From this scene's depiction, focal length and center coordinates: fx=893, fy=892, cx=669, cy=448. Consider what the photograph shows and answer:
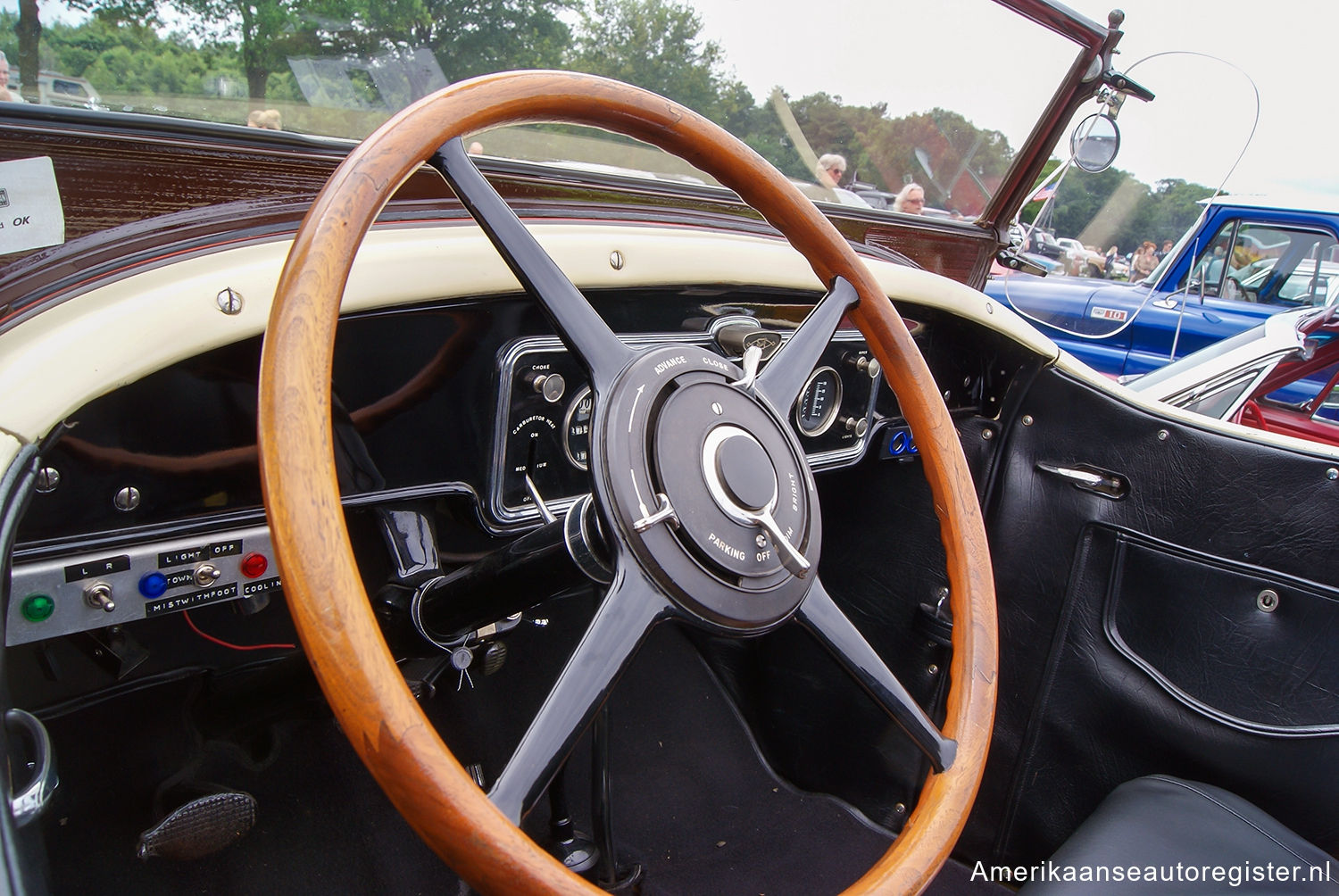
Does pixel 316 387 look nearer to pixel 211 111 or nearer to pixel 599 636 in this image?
pixel 599 636

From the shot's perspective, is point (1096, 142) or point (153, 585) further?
point (1096, 142)

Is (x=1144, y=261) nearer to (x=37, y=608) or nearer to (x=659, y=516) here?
(x=659, y=516)

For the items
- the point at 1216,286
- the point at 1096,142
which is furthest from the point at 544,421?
the point at 1216,286

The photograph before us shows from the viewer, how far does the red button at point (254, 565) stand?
1.05m

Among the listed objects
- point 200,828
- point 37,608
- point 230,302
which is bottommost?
point 200,828

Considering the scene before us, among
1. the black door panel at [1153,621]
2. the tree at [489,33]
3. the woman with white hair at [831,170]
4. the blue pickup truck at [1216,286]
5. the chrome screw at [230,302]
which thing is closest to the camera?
the chrome screw at [230,302]

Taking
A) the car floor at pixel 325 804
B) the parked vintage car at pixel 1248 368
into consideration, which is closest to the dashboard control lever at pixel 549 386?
the car floor at pixel 325 804

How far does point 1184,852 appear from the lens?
1.19 meters

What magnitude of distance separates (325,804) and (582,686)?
3.94 ft

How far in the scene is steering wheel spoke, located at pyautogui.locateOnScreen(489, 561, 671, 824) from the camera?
67cm

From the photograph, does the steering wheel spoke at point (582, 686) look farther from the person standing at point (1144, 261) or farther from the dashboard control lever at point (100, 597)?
the person standing at point (1144, 261)

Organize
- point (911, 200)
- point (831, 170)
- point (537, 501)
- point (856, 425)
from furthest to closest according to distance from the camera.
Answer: point (911, 200) → point (831, 170) → point (856, 425) → point (537, 501)

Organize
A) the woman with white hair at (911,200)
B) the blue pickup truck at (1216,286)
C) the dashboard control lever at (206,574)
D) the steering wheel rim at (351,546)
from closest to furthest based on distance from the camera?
the steering wheel rim at (351,546), the dashboard control lever at (206,574), the woman with white hair at (911,200), the blue pickup truck at (1216,286)

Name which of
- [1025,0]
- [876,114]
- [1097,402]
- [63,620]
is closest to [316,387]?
[63,620]
